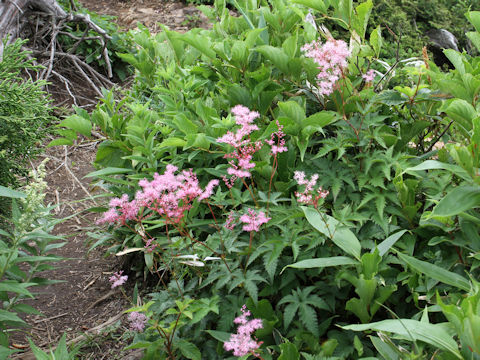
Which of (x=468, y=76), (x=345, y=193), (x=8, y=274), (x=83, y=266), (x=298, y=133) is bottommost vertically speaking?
(x=83, y=266)

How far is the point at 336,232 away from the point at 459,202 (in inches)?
18.2

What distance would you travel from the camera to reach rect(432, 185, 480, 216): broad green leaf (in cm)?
145

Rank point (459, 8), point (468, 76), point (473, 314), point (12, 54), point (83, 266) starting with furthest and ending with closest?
point (459, 8) → point (83, 266) → point (12, 54) → point (468, 76) → point (473, 314)

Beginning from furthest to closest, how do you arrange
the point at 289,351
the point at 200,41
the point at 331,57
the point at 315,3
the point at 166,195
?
the point at 200,41 < the point at 315,3 < the point at 331,57 < the point at 166,195 < the point at 289,351

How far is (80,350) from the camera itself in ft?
7.32

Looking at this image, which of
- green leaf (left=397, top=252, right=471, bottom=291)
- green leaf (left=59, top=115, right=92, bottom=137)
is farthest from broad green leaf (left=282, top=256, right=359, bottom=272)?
green leaf (left=59, top=115, right=92, bottom=137)

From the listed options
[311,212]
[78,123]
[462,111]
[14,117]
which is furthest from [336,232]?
[14,117]

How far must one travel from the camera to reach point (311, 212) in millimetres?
1800

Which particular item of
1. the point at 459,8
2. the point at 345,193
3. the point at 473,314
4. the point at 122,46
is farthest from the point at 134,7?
the point at 473,314

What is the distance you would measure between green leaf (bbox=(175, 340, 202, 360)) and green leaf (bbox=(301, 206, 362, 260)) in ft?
2.28

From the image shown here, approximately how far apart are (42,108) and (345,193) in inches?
72.9

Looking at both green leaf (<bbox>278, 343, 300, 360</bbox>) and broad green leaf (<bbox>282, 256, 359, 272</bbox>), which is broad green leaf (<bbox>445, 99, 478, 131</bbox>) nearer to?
broad green leaf (<bbox>282, 256, 359, 272</bbox>)

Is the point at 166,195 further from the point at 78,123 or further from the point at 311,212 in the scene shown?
A: the point at 78,123

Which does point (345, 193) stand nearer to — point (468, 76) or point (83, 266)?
point (468, 76)
